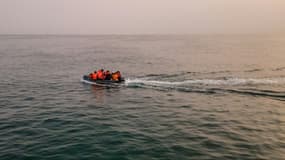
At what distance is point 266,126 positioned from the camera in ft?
76.3

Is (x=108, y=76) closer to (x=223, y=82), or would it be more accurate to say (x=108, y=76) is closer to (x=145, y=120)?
(x=223, y=82)

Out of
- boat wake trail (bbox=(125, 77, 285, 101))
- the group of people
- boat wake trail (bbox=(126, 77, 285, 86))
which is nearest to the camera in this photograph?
boat wake trail (bbox=(125, 77, 285, 101))

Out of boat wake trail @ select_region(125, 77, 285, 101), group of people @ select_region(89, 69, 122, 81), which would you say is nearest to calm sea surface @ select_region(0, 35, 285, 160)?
boat wake trail @ select_region(125, 77, 285, 101)

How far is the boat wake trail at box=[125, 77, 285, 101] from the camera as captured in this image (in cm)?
3372

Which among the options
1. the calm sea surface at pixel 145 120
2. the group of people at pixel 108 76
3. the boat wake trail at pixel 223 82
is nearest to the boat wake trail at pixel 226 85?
the boat wake trail at pixel 223 82

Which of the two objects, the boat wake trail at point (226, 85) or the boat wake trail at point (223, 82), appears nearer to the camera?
the boat wake trail at point (226, 85)

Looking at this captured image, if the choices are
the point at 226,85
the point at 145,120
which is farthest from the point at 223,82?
the point at 145,120

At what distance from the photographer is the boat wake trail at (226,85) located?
33719 millimetres

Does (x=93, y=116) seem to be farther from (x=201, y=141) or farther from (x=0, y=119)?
(x=201, y=141)

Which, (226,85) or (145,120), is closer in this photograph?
(145,120)

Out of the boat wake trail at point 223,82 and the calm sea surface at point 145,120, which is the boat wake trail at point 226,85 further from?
the calm sea surface at point 145,120

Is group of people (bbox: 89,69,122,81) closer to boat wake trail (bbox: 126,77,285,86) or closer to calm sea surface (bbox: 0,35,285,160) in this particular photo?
calm sea surface (bbox: 0,35,285,160)

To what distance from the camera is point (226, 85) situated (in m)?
37.5

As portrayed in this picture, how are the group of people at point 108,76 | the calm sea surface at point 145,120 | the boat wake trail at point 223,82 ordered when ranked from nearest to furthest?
the calm sea surface at point 145,120 < the boat wake trail at point 223,82 < the group of people at point 108,76
